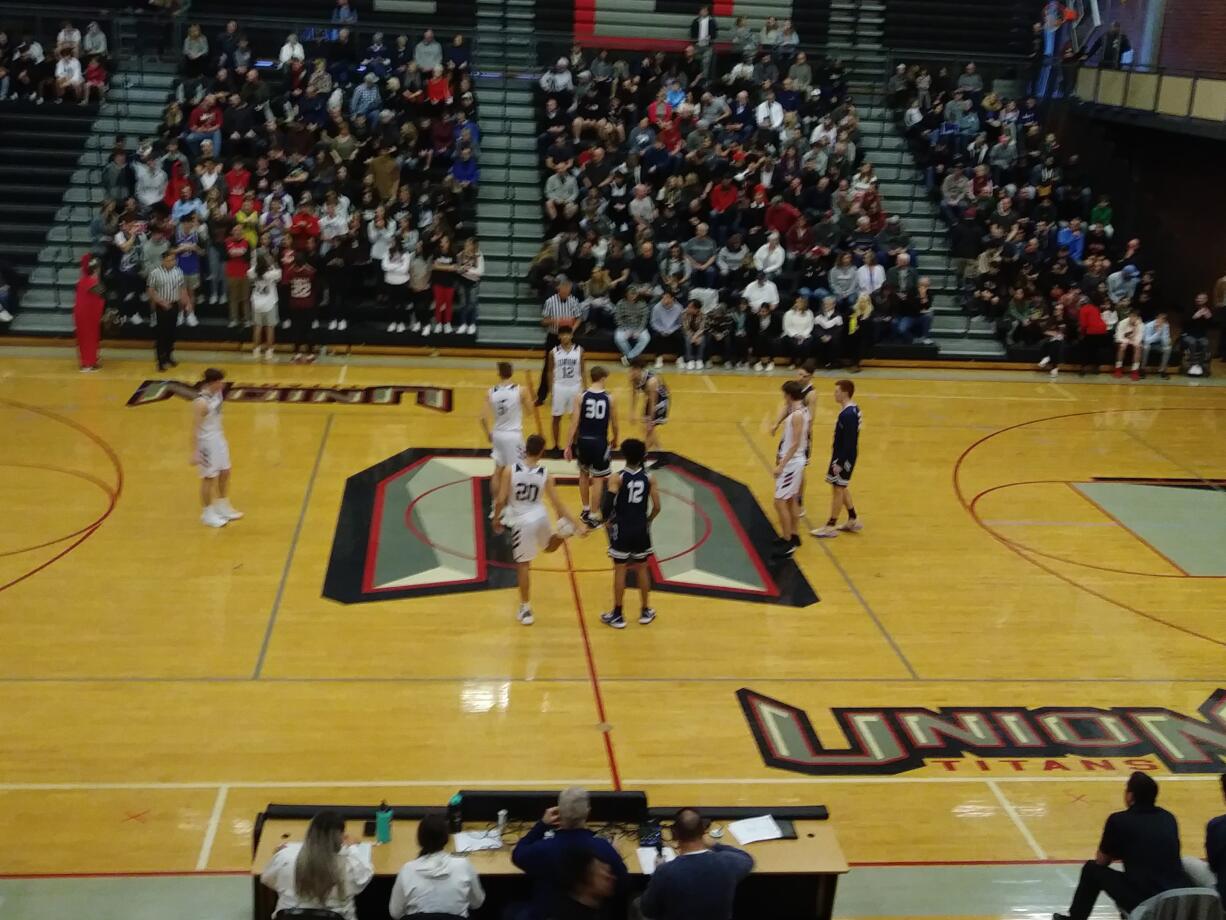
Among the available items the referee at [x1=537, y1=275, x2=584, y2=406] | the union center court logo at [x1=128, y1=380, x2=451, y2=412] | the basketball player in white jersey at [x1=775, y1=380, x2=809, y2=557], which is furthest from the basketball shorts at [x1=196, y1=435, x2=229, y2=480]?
the basketball player in white jersey at [x1=775, y1=380, x2=809, y2=557]

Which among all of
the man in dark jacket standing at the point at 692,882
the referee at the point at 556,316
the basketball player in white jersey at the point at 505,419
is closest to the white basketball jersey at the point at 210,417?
the basketball player in white jersey at the point at 505,419

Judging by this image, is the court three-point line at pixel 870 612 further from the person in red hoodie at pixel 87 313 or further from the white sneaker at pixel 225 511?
the person in red hoodie at pixel 87 313

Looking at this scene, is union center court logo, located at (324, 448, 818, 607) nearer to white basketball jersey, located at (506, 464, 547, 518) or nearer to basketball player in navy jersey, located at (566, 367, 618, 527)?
basketball player in navy jersey, located at (566, 367, 618, 527)

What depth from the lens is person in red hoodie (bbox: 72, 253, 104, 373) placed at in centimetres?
1797

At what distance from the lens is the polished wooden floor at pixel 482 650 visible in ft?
28.3

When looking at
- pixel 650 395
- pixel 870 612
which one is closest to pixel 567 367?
pixel 650 395

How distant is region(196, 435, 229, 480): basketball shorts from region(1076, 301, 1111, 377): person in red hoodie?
1462 cm

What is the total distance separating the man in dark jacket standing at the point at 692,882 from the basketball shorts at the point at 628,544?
468cm

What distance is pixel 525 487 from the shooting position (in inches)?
415

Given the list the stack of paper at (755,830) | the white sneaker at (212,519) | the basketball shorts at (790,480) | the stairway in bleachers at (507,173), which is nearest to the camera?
the stack of paper at (755,830)

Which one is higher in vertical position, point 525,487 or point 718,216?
point 718,216

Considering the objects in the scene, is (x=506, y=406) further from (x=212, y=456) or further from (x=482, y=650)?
(x=482, y=650)

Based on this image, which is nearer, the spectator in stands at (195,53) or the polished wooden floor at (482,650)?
the polished wooden floor at (482,650)

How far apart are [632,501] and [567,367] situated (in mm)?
4052
